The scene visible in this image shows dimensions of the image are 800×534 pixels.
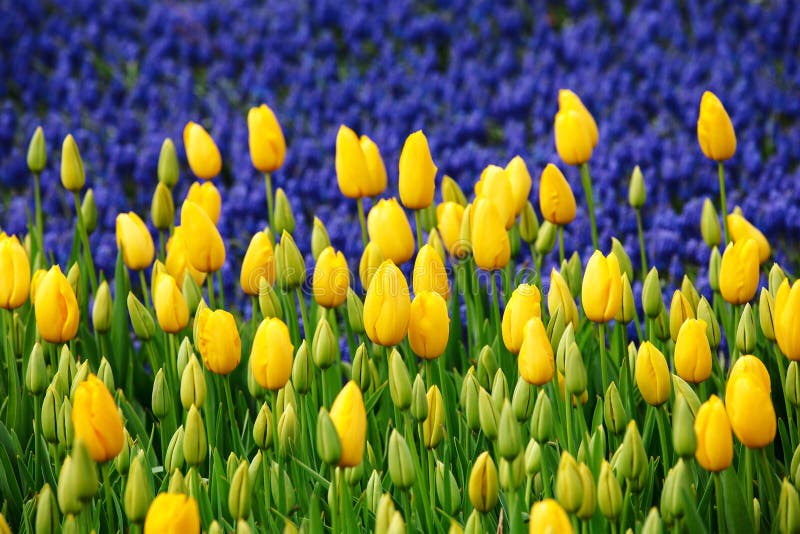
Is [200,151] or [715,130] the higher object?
[200,151]

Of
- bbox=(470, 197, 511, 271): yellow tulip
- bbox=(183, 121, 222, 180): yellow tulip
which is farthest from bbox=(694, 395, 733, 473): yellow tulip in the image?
bbox=(183, 121, 222, 180): yellow tulip

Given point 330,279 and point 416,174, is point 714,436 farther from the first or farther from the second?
point 416,174

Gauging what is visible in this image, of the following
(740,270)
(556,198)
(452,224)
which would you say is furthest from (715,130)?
(452,224)

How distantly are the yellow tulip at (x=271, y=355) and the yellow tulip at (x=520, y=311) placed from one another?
48 cm

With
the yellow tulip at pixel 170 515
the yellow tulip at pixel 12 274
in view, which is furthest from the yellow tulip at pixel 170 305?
the yellow tulip at pixel 170 515

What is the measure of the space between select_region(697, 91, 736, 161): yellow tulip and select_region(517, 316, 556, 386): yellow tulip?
39.8 inches

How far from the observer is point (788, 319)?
2.26 metres

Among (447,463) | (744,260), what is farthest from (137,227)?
(744,260)

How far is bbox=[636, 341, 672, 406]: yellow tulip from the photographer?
7.66 feet

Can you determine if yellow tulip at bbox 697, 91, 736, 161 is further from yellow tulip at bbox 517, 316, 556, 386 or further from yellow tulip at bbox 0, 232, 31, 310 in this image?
yellow tulip at bbox 0, 232, 31, 310

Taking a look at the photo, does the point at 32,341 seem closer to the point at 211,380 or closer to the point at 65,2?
the point at 211,380

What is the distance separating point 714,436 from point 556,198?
1107mm

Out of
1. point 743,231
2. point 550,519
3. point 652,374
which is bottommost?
point 550,519

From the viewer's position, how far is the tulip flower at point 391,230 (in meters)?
2.80
